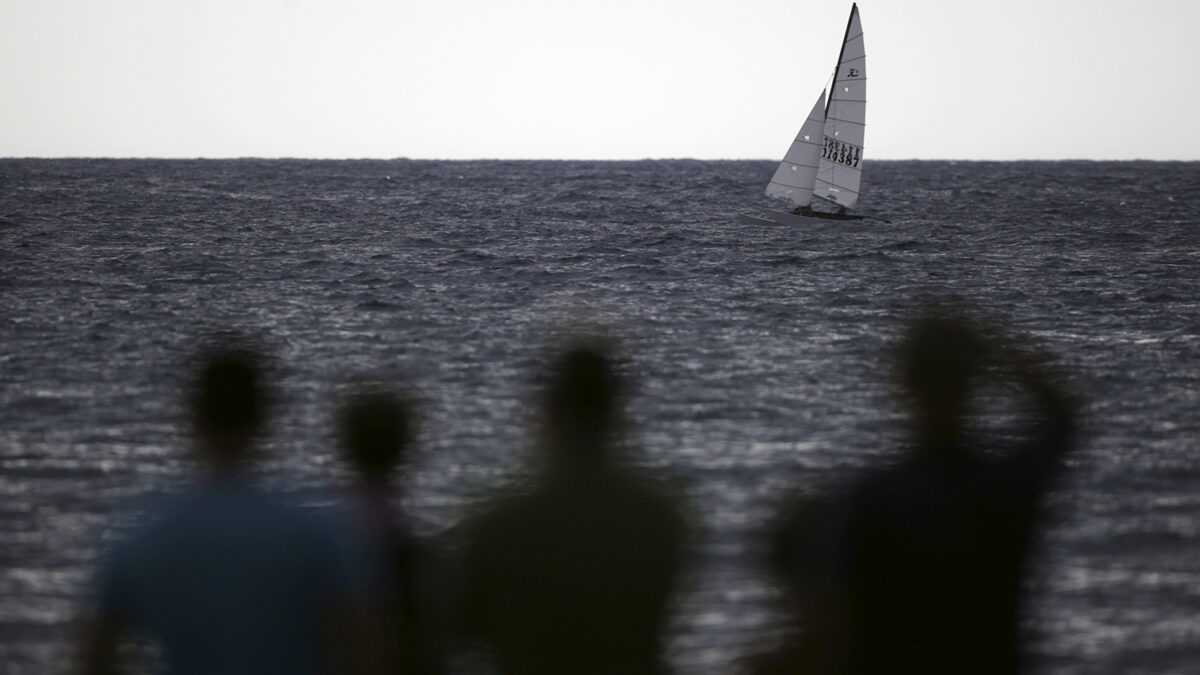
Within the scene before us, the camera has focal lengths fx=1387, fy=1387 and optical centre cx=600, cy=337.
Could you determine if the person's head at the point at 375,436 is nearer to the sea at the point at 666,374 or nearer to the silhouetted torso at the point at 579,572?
the sea at the point at 666,374

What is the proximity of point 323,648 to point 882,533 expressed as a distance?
164 centimetres

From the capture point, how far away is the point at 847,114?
4262 centimetres

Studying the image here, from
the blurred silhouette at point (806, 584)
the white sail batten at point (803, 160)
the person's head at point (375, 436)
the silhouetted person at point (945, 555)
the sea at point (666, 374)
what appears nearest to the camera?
the blurred silhouette at point (806, 584)

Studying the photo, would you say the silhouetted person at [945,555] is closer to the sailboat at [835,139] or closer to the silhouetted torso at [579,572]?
the silhouetted torso at [579,572]

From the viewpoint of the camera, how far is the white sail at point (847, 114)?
42.5 metres

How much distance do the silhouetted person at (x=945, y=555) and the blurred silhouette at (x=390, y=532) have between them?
4.29 ft

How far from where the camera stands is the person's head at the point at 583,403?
12.4ft

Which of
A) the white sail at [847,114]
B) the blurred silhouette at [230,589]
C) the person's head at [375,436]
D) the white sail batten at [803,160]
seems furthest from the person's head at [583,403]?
the white sail at [847,114]

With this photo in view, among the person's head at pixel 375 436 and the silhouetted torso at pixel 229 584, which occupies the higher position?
the person's head at pixel 375 436

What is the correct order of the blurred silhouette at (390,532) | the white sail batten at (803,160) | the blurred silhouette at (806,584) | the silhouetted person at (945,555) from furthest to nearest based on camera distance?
the white sail batten at (803,160)
the blurred silhouette at (390,532)
the silhouetted person at (945,555)
the blurred silhouette at (806,584)

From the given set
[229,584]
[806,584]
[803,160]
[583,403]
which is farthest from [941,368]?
[803,160]

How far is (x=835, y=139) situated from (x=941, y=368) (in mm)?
39687

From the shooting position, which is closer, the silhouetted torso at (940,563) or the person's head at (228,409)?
the silhouetted torso at (940,563)

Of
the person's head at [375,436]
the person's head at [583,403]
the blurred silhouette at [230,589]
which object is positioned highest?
the person's head at [583,403]
